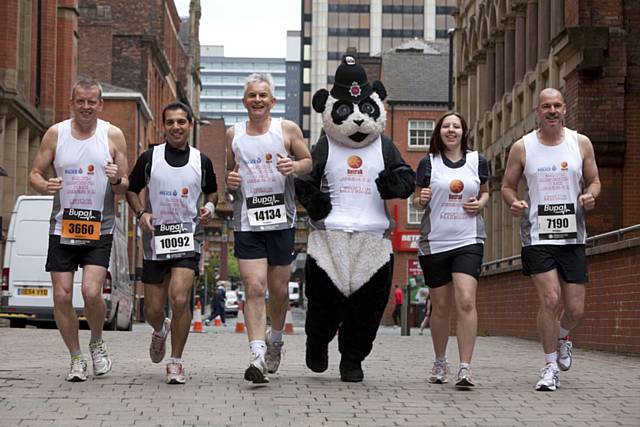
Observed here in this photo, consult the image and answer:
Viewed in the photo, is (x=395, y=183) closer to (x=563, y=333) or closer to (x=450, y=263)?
(x=450, y=263)

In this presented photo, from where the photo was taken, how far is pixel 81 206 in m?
10.1

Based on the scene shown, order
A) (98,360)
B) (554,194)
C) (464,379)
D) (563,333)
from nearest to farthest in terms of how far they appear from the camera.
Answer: (464,379) < (554,194) < (98,360) < (563,333)

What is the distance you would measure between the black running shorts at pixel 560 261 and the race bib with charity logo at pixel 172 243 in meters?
2.52

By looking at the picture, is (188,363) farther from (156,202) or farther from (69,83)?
(69,83)

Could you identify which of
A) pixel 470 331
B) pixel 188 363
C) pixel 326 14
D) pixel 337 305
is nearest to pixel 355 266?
pixel 337 305

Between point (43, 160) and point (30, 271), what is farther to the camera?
point (30, 271)

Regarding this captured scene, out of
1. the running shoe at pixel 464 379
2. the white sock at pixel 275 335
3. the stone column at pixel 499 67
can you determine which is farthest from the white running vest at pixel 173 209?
the stone column at pixel 499 67

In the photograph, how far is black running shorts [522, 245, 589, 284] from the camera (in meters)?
10.0

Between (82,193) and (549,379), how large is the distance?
366 cm

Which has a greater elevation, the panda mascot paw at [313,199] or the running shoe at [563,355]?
the panda mascot paw at [313,199]

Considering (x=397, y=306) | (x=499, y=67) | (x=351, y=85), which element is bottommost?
(x=397, y=306)

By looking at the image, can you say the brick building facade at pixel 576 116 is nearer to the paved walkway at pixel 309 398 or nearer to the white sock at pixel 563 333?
the paved walkway at pixel 309 398

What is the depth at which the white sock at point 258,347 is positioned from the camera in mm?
9438

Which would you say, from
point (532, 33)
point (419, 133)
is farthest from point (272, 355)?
point (419, 133)
